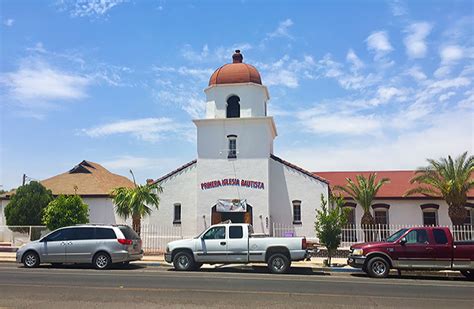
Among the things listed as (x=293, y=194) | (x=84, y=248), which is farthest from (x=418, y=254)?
(x=84, y=248)

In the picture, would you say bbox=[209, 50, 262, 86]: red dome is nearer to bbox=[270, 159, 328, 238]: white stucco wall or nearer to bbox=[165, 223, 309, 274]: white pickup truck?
bbox=[270, 159, 328, 238]: white stucco wall

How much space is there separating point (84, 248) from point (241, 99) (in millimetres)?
13004

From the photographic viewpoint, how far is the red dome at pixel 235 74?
2586 centimetres

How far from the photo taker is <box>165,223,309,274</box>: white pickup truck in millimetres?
15500

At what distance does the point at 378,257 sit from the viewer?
48.6ft

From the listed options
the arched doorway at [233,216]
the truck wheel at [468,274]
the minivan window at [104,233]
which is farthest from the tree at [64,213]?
the truck wheel at [468,274]

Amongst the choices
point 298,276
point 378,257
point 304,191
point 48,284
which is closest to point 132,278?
point 48,284

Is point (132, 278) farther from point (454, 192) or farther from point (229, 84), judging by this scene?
point (454, 192)

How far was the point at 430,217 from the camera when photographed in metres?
27.5

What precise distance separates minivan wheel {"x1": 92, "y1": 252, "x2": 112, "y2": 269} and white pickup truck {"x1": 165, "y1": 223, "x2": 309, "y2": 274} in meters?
2.25

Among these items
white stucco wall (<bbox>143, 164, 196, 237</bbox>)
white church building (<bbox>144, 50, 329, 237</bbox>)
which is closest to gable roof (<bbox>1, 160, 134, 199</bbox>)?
white stucco wall (<bbox>143, 164, 196, 237</bbox>)

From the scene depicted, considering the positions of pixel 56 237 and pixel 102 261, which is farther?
pixel 56 237

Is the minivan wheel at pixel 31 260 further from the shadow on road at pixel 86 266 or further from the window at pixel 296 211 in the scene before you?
the window at pixel 296 211

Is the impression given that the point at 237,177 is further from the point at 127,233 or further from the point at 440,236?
the point at 440,236
